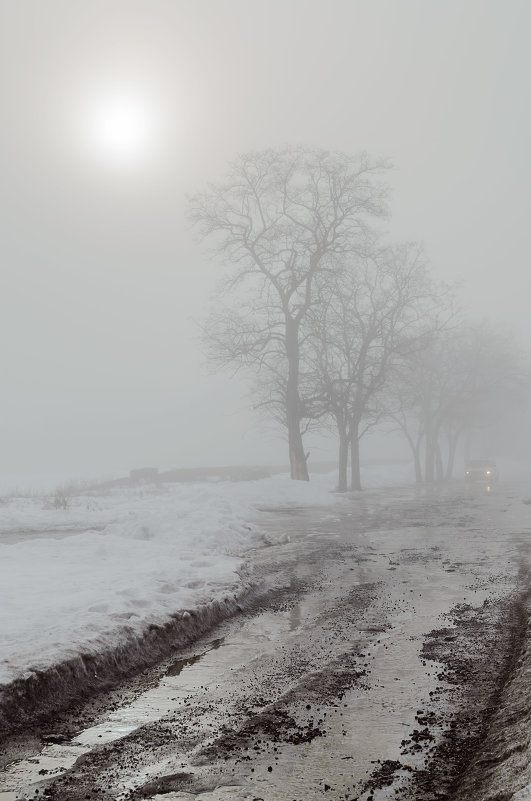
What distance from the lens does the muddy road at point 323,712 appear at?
4.05 m

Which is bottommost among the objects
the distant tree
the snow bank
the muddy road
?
the muddy road

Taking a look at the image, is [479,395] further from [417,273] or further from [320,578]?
[320,578]

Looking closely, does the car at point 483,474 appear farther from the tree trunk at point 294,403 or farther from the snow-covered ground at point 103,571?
the snow-covered ground at point 103,571

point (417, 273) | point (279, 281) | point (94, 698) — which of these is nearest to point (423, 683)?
point (94, 698)

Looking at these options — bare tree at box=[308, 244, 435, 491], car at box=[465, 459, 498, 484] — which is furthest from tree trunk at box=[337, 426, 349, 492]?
car at box=[465, 459, 498, 484]

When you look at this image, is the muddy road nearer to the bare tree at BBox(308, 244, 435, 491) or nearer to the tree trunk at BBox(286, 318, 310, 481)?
the tree trunk at BBox(286, 318, 310, 481)

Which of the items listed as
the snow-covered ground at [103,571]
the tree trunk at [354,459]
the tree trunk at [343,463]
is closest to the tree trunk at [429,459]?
the tree trunk at [354,459]

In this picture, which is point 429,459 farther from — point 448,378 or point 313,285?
point 313,285

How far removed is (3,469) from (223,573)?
3719 inches

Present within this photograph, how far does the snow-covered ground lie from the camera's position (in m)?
6.78

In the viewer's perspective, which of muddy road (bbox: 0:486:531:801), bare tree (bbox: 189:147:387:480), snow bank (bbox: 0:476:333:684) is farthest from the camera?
bare tree (bbox: 189:147:387:480)

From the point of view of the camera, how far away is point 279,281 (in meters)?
33.8

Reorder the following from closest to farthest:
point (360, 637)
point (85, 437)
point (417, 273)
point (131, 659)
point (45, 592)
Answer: point (131, 659) → point (360, 637) → point (45, 592) → point (417, 273) → point (85, 437)

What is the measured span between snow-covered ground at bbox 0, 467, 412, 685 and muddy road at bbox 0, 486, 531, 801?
0.72 meters
